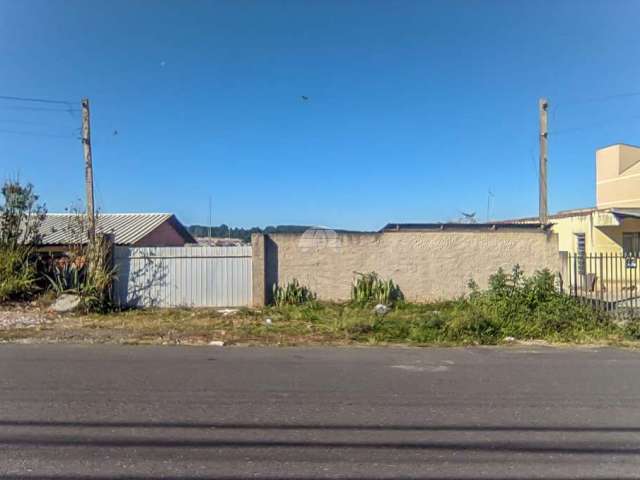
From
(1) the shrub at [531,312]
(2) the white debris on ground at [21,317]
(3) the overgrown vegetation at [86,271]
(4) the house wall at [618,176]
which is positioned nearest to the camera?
(1) the shrub at [531,312]

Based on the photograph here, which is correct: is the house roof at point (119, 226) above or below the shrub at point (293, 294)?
above

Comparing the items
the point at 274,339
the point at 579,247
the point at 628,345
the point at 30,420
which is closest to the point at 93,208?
the point at 274,339

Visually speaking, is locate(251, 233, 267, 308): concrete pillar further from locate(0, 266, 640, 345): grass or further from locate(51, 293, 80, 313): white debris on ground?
locate(51, 293, 80, 313): white debris on ground

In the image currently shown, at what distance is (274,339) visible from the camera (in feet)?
28.9

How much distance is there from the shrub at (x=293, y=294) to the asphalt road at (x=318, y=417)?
18.8ft

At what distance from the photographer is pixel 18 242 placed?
532 inches

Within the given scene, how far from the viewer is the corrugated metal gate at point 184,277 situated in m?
13.1

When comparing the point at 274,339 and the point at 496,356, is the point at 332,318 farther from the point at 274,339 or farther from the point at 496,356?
the point at 496,356

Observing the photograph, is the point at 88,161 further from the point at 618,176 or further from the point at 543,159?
the point at 618,176

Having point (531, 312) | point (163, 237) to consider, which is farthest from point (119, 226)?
point (531, 312)

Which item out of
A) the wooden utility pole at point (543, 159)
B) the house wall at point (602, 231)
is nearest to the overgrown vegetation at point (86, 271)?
the wooden utility pole at point (543, 159)

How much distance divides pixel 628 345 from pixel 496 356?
294 cm

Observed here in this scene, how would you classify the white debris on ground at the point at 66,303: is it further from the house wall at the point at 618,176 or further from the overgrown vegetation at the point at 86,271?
the house wall at the point at 618,176

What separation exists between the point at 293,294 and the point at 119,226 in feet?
47.6
